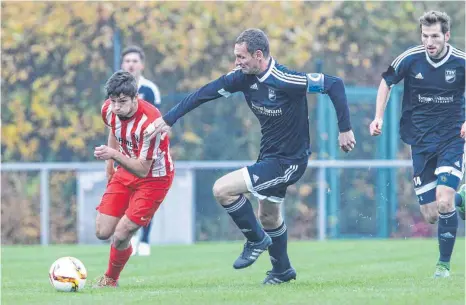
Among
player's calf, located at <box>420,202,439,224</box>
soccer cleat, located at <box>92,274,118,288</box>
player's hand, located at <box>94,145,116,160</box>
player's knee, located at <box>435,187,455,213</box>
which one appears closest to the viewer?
player's hand, located at <box>94,145,116,160</box>

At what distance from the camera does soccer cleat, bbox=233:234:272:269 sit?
900cm

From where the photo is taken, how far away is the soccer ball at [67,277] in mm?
8922

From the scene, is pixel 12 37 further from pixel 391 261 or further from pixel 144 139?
pixel 144 139

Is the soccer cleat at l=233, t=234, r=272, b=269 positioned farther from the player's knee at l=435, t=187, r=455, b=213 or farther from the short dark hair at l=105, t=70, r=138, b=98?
the player's knee at l=435, t=187, r=455, b=213

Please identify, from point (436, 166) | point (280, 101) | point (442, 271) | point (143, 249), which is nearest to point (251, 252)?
point (280, 101)

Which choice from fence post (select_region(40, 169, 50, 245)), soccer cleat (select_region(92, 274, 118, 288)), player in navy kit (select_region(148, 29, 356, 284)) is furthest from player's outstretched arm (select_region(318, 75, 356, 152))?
fence post (select_region(40, 169, 50, 245))

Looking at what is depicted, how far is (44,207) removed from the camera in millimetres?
17109

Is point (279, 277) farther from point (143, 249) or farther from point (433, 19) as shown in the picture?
point (143, 249)

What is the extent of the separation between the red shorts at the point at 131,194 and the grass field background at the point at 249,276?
2.00 ft

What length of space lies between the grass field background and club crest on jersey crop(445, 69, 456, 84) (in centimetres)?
161

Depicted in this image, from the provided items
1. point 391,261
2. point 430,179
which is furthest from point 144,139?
point 391,261

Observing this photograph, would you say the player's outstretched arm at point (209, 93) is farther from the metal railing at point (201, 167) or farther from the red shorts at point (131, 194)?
the metal railing at point (201, 167)

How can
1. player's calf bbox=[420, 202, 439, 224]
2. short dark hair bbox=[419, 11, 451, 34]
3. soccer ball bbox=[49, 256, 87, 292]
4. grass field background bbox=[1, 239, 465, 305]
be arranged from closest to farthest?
grass field background bbox=[1, 239, 465, 305]
soccer ball bbox=[49, 256, 87, 292]
short dark hair bbox=[419, 11, 451, 34]
player's calf bbox=[420, 202, 439, 224]

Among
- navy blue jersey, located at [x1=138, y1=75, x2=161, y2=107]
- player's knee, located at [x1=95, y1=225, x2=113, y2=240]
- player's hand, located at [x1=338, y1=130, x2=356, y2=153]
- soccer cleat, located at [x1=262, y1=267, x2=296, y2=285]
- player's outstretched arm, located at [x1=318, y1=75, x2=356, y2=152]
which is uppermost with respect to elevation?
navy blue jersey, located at [x1=138, y1=75, x2=161, y2=107]
